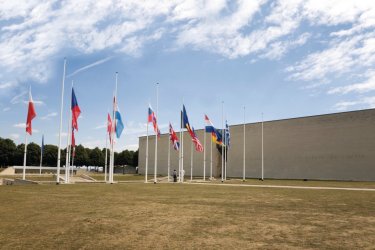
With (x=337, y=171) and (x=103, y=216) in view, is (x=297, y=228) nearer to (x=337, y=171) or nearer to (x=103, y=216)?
(x=103, y=216)

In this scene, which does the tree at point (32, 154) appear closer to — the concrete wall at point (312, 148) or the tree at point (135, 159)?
the tree at point (135, 159)

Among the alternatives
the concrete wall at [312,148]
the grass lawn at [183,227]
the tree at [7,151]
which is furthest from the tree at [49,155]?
the grass lawn at [183,227]

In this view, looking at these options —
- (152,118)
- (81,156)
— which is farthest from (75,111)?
(81,156)

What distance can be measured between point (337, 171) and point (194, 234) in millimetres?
56429

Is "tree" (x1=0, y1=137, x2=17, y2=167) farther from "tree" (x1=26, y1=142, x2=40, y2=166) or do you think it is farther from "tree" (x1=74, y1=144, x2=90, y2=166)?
"tree" (x1=74, y1=144, x2=90, y2=166)

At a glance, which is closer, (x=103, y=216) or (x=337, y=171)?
(x=103, y=216)

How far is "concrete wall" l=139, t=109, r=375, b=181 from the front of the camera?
58562 mm

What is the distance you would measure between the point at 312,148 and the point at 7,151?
289 ft

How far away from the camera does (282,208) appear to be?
15625mm

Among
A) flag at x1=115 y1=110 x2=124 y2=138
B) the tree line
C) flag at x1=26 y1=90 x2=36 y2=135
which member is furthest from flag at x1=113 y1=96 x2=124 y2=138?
the tree line

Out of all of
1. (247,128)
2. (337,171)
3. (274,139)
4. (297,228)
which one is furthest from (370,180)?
(297,228)

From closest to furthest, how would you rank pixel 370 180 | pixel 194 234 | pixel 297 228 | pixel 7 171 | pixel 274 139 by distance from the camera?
pixel 194 234, pixel 297 228, pixel 370 180, pixel 274 139, pixel 7 171

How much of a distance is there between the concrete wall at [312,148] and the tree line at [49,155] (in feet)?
223

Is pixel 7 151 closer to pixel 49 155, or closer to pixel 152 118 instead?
pixel 49 155
